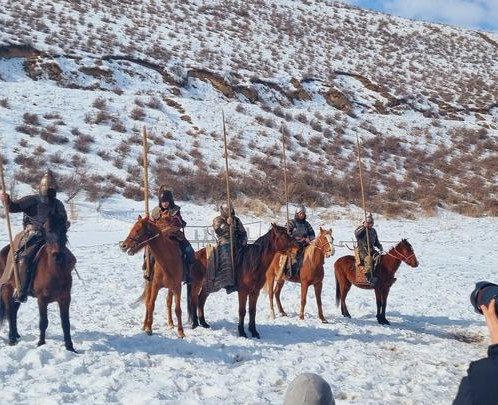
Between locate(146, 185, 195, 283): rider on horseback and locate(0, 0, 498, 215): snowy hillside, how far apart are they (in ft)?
45.7

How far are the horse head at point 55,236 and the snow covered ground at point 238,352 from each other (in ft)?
4.11

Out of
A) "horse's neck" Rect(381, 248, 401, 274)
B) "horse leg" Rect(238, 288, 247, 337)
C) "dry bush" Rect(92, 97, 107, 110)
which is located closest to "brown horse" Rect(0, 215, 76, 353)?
"horse leg" Rect(238, 288, 247, 337)

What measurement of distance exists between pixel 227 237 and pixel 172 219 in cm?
100

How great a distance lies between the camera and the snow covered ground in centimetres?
645

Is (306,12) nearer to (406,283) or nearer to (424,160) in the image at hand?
(424,160)

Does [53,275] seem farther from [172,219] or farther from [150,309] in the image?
[172,219]

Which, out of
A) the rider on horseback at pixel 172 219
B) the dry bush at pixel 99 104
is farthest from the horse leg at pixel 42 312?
the dry bush at pixel 99 104

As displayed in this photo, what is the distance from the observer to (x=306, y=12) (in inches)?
2244

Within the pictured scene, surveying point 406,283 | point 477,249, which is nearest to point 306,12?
point 477,249

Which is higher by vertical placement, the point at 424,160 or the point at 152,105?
the point at 152,105

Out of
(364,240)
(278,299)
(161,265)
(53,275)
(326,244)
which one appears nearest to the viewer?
(53,275)

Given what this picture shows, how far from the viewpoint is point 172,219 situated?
371 inches

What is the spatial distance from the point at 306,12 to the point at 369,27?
6.49 m

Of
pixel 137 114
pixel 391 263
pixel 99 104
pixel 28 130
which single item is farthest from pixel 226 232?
pixel 99 104
